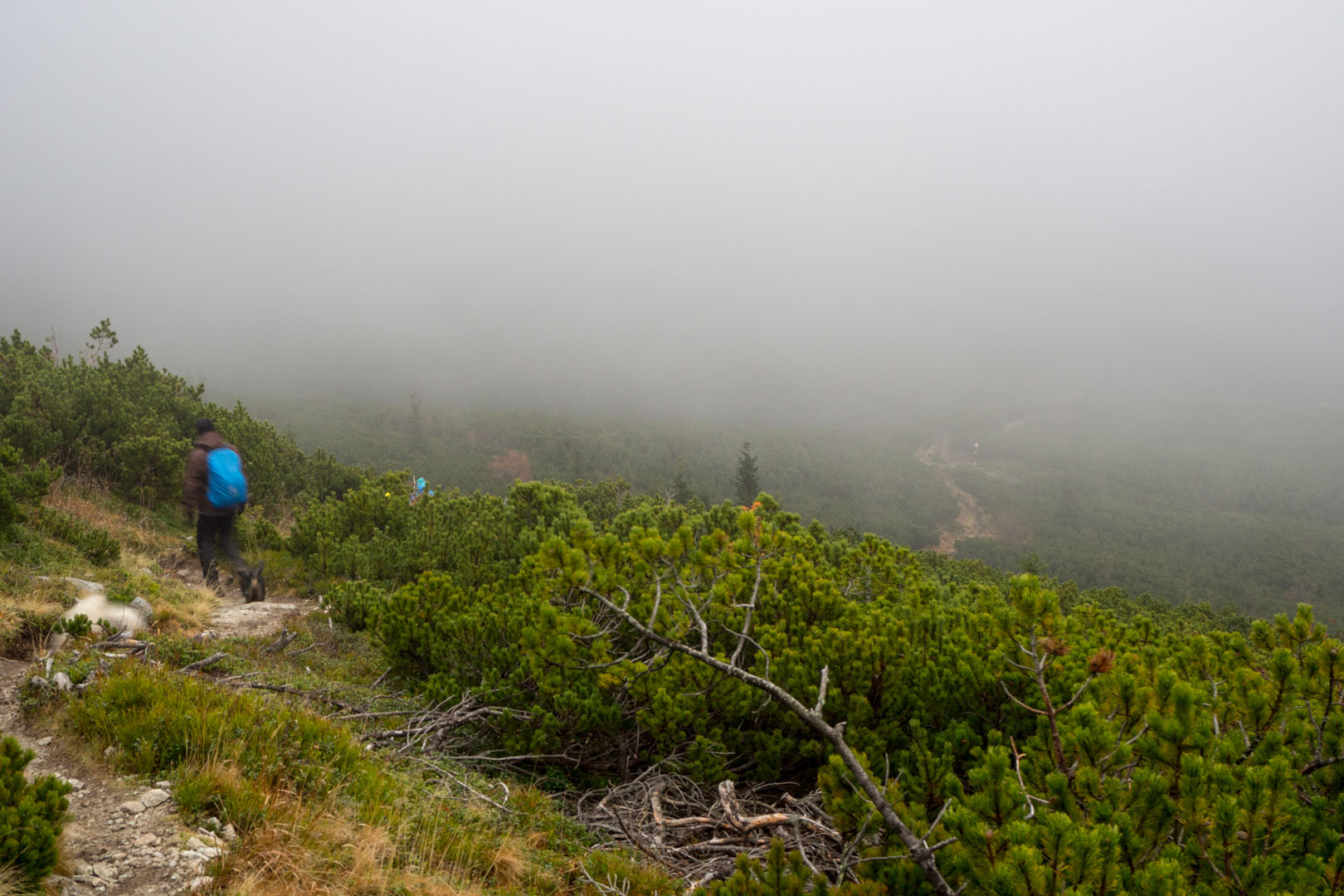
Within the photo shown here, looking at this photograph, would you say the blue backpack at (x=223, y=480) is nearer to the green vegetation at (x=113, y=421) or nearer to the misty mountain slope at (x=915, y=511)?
the green vegetation at (x=113, y=421)

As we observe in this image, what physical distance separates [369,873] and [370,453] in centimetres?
13131

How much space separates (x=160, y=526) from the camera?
37.2 feet

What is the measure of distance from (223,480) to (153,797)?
271 inches

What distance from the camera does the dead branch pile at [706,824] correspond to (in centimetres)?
343

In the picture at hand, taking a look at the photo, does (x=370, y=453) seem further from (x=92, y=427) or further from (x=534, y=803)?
(x=534, y=803)

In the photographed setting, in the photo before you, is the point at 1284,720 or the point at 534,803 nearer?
the point at 1284,720

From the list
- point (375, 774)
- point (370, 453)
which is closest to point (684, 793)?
point (375, 774)

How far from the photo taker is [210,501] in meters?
8.41

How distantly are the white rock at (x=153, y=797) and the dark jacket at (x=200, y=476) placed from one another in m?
6.92

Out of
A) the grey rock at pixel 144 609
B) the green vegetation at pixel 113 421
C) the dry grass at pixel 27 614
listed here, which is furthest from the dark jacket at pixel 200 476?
the green vegetation at pixel 113 421

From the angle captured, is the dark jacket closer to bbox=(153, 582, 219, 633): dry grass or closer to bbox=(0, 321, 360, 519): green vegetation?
bbox=(153, 582, 219, 633): dry grass

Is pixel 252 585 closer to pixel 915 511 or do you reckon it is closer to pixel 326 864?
pixel 326 864

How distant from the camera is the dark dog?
28.9ft

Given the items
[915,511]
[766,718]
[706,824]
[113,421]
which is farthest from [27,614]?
[915,511]
